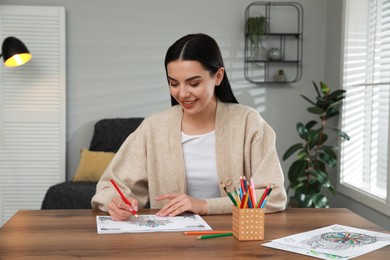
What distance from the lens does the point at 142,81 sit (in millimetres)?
4785

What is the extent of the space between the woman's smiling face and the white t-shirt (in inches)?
5.7

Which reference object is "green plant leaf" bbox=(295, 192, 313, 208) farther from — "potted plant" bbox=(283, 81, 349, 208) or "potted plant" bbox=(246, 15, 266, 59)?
"potted plant" bbox=(246, 15, 266, 59)

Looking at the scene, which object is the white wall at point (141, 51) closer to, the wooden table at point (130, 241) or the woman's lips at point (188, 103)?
the woman's lips at point (188, 103)

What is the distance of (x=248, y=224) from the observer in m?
1.42

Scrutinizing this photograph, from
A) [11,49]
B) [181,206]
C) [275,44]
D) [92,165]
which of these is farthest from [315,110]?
[181,206]

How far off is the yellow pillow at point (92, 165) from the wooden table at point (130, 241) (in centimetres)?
261

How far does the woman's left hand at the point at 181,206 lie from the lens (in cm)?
172

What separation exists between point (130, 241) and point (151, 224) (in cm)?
19

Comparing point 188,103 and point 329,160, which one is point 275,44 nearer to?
point 329,160

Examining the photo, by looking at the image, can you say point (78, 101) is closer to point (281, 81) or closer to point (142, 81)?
point (142, 81)

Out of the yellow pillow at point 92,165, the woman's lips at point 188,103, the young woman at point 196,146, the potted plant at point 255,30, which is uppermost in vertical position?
the potted plant at point 255,30

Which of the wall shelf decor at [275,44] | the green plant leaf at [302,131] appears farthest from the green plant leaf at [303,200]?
the wall shelf decor at [275,44]

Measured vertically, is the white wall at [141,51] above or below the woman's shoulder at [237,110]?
above

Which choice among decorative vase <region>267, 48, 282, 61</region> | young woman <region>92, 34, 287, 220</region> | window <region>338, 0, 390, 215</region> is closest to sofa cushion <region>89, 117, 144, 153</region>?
decorative vase <region>267, 48, 282, 61</region>
